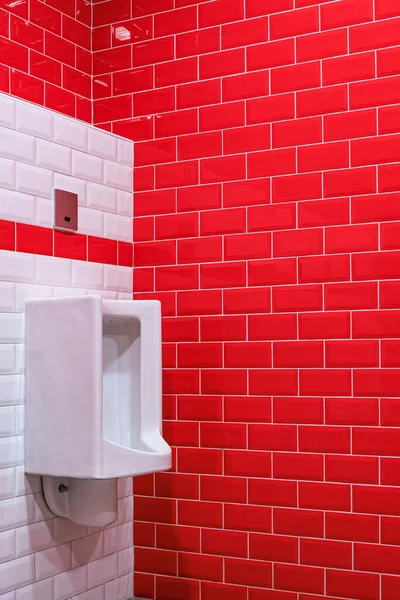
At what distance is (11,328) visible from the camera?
2.25 meters

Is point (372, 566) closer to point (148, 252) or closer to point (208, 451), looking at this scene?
point (208, 451)

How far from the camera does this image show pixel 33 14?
2602 mm

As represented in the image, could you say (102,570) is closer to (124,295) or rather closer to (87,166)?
(124,295)

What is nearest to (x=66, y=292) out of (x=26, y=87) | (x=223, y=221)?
(x=223, y=221)

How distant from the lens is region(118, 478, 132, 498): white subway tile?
2.64 meters

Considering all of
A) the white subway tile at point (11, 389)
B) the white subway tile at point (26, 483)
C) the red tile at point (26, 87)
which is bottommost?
the white subway tile at point (26, 483)

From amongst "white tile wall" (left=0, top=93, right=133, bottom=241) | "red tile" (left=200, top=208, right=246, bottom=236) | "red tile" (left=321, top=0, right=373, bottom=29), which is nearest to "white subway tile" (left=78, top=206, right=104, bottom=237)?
"white tile wall" (left=0, top=93, right=133, bottom=241)

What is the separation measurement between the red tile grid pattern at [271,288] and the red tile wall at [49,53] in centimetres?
18

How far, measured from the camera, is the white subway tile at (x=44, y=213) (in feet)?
7.75

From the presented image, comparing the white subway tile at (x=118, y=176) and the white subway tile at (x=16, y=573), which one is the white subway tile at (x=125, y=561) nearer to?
the white subway tile at (x=16, y=573)

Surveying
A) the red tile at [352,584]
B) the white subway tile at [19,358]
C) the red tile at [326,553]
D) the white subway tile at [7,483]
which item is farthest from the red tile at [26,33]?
the red tile at [352,584]

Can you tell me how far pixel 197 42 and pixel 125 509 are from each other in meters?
1.50

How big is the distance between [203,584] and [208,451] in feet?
1.33

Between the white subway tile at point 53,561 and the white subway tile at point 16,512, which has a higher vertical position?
the white subway tile at point 16,512
